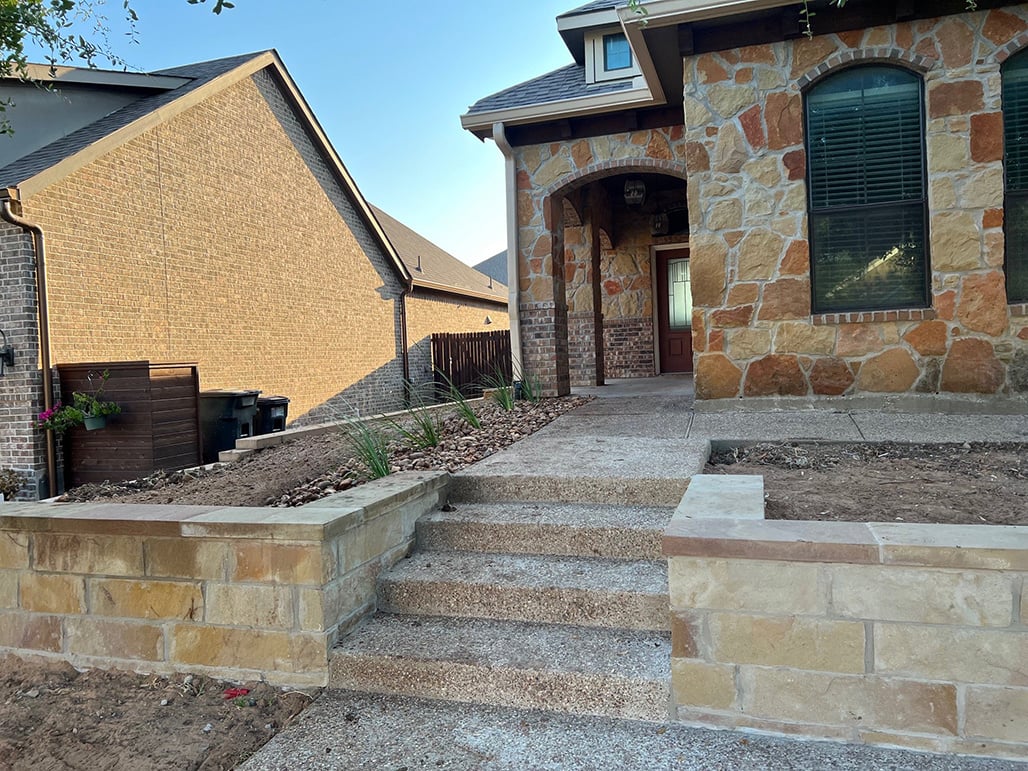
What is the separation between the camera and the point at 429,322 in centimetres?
1625

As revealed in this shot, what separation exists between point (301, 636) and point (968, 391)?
495cm

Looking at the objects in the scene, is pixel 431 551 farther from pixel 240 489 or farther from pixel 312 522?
pixel 240 489

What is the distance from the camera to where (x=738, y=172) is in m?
5.55

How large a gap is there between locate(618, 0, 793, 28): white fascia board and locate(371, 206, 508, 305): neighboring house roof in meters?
10.4

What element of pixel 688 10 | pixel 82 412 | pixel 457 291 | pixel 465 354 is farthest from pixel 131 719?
pixel 457 291

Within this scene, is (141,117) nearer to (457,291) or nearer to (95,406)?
(95,406)

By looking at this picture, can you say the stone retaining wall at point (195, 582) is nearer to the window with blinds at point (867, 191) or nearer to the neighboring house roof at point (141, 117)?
the window with blinds at point (867, 191)

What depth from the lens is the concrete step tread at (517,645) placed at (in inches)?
92.5

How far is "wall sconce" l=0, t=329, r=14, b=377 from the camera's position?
7.32 m

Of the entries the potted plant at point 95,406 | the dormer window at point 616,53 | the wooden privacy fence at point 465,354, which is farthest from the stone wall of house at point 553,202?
the wooden privacy fence at point 465,354

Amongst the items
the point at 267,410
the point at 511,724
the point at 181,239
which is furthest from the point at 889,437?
the point at 181,239

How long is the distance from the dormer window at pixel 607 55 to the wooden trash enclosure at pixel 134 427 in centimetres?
595

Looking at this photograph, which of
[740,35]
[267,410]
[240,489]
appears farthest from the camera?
[267,410]

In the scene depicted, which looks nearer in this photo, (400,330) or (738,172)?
(738,172)
